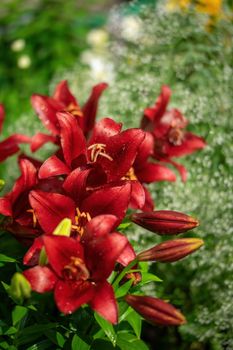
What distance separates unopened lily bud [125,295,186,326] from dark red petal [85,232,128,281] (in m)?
0.08

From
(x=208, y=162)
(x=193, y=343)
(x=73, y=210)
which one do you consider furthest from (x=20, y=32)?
(x=73, y=210)

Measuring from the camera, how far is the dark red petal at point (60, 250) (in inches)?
42.6

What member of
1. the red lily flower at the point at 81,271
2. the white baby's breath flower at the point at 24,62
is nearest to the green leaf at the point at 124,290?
the red lily flower at the point at 81,271

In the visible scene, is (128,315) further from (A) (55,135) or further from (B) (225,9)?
(B) (225,9)

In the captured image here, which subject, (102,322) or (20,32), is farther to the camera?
(20,32)

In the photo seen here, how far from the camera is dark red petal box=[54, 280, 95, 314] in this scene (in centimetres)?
107

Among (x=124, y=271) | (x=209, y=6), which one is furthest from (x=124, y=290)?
(x=209, y=6)

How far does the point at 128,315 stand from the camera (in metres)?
1.32

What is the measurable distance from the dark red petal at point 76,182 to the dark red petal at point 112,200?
1.4 inches

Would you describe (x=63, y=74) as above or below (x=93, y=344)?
below

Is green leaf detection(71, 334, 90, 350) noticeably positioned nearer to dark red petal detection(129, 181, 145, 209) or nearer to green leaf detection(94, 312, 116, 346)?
green leaf detection(94, 312, 116, 346)

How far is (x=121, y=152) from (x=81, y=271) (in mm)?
291

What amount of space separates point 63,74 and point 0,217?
5.42ft

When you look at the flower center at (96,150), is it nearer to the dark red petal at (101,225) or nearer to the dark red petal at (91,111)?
the dark red petal at (101,225)
